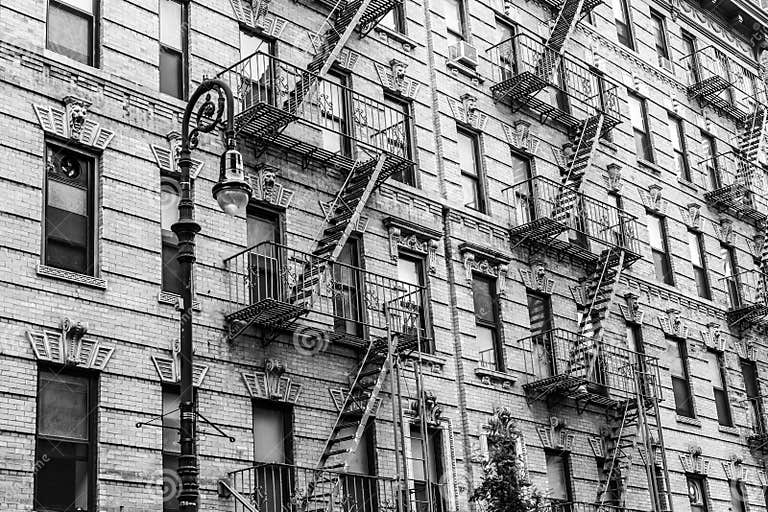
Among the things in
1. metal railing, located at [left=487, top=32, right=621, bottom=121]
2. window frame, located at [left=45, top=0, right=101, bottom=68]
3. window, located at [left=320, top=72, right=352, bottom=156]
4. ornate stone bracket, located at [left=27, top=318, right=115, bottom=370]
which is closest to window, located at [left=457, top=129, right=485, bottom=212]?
metal railing, located at [left=487, top=32, right=621, bottom=121]

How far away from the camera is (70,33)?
777 inches

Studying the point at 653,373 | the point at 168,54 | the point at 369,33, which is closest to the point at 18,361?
the point at 168,54

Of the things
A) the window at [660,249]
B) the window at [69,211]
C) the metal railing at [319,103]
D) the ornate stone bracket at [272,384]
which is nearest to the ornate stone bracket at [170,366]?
the ornate stone bracket at [272,384]

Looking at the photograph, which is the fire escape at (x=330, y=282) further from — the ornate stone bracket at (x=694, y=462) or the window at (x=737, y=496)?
the window at (x=737, y=496)

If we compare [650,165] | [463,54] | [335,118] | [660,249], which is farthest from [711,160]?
[335,118]

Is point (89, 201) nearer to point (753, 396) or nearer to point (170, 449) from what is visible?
point (170, 449)

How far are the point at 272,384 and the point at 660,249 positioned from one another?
15952mm

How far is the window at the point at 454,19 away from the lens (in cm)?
2834

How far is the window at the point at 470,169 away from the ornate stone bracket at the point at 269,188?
589cm

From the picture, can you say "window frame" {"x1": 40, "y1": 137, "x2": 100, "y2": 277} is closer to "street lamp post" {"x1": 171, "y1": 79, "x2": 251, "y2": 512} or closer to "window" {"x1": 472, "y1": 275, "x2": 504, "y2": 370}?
"street lamp post" {"x1": 171, "y1": 79, "x2": 251, "y2": 512}

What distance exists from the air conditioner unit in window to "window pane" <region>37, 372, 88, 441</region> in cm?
1358

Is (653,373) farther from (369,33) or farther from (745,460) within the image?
(369,33)

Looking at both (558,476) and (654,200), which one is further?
(654,200)

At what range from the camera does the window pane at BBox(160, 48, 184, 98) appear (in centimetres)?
2095
